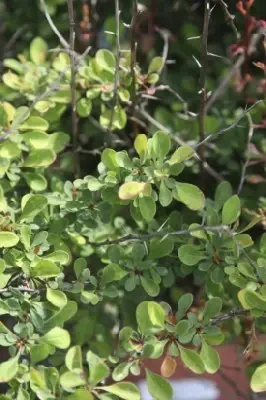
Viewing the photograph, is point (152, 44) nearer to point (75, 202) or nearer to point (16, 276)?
point (75, 202)

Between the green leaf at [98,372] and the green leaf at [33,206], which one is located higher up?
the green leaf at [33,206]

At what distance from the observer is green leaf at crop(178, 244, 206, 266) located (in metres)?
1.17

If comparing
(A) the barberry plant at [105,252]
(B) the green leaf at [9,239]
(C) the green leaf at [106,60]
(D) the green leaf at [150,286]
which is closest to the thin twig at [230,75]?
(A) the barberry plant at [105,252]

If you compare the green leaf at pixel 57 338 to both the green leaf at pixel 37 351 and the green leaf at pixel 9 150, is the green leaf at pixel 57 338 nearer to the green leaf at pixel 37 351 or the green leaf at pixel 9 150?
the green leaf at pixel 37 351

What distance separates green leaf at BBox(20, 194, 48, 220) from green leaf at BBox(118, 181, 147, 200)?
174 mm

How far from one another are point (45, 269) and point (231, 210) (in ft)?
1.10

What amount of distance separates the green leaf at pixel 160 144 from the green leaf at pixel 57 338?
1.09ft

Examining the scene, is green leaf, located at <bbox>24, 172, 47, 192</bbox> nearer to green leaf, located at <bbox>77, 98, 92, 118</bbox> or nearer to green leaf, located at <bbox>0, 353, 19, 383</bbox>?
green leaf, located at <bbox>77, 98, 92, 118</bbox>

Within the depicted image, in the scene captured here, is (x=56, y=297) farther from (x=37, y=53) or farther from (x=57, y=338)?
(x=37, y=53)

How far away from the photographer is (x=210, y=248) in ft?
3.87

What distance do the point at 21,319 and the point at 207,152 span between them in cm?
66

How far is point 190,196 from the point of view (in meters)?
1.13

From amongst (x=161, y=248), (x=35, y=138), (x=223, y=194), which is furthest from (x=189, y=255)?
(x=35, y=138)

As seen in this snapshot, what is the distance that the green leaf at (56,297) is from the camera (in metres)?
1.10
